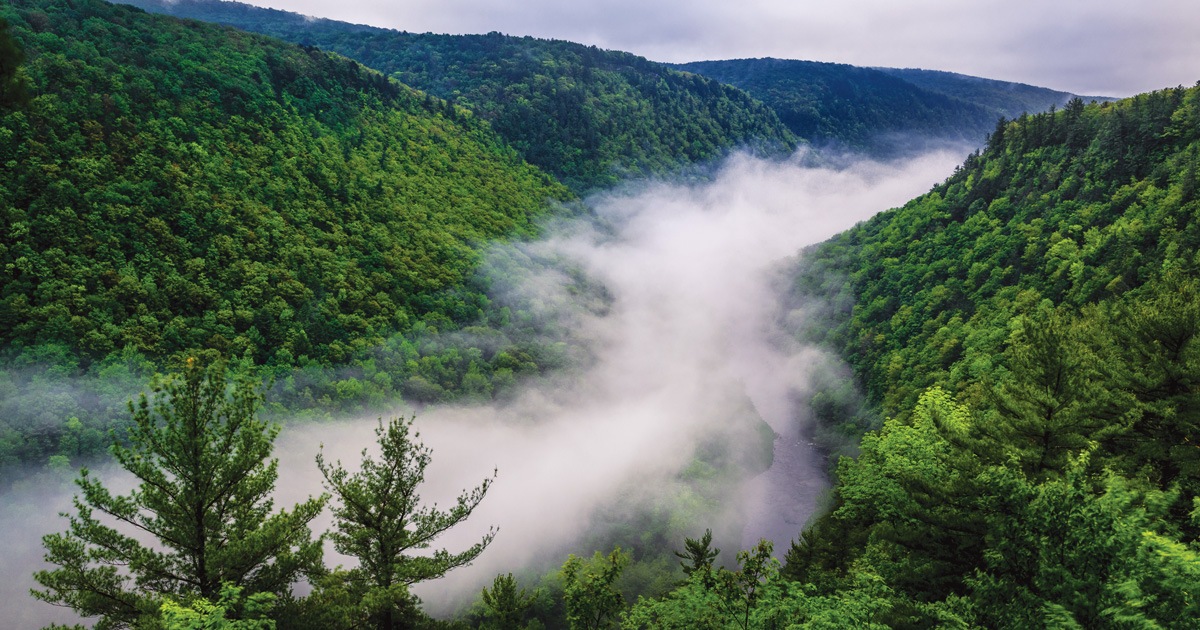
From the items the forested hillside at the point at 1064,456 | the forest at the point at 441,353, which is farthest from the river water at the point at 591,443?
the forested hillside at the point at 1064,456

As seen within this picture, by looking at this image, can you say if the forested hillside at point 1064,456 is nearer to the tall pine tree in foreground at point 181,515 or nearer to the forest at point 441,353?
the forest at point 441,353

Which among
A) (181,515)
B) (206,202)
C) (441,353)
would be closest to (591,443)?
(441,353)

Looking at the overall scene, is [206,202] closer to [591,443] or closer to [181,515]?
[591,443]

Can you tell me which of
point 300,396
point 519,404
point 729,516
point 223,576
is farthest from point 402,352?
point 223,576

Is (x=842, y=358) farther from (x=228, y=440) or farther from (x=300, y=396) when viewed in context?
(x=228, y=440)

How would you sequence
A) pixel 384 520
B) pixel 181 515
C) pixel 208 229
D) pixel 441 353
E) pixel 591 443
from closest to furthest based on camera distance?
pixel 181 515
pixel 384 520
pixel 208 229
pixel 441 353
pixel 591 443
